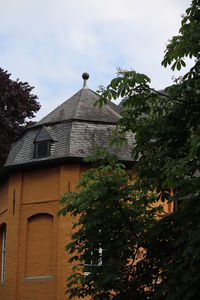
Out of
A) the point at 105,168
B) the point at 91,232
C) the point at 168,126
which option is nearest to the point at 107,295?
the point at 91,232

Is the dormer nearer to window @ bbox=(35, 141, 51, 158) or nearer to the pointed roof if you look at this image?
window @ bbox=(35, 141, 51, 158)

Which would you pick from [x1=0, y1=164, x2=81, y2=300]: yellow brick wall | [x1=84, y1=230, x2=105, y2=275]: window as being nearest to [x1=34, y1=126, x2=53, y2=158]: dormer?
[x1=0, y1=164, x2=81, y2=300]: yellow brick wall

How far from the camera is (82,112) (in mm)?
20391

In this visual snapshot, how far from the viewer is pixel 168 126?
360 inches

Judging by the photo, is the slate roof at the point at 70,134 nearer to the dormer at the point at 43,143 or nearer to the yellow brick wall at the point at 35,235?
the dormer at the point at 43,143

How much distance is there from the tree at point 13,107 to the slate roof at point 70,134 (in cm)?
445

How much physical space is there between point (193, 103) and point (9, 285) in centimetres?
1146

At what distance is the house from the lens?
17906mm

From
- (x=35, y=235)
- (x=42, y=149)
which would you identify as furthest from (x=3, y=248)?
(x=42, y=149)

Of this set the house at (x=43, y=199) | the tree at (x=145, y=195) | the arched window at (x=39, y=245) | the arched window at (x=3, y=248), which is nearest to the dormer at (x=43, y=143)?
the house at (x=43, y=199)

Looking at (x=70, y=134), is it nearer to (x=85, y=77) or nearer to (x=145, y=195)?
(x=85, y=77)

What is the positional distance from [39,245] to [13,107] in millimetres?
10001

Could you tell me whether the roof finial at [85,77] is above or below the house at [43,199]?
above

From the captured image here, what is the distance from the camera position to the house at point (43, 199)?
17906 millimetres
